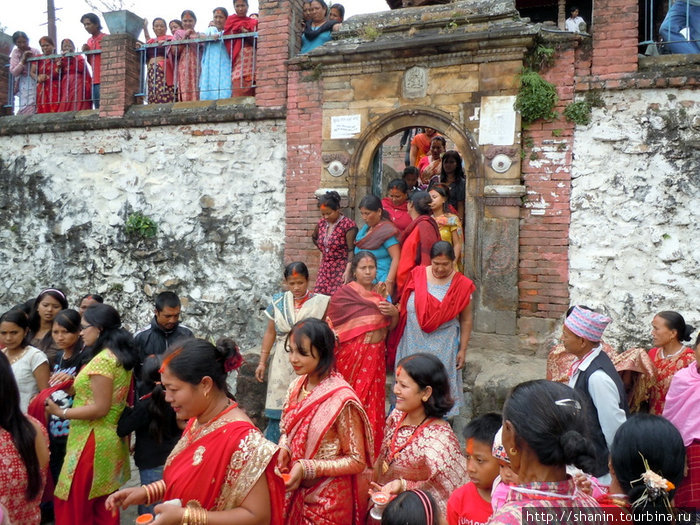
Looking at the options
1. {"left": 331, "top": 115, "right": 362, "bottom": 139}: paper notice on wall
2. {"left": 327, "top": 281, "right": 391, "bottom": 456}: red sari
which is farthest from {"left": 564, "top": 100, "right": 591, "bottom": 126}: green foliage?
{"left": 327, "top": 281, "right": 391, "bottom": 456}: red sari

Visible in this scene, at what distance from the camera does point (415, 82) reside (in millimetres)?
6328

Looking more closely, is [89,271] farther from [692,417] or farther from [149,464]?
[692,417]

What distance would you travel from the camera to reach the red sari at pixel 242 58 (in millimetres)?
7590

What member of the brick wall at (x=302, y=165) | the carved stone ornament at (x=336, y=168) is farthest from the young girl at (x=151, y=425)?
the carved stone ornament at (x=336, y=168)

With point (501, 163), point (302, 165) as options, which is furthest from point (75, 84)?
point (501, 163)

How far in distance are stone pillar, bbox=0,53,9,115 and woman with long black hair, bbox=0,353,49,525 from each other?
826 centimetres

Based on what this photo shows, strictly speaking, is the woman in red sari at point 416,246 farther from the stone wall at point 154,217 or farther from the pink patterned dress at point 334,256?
the stone wall at point 154,217

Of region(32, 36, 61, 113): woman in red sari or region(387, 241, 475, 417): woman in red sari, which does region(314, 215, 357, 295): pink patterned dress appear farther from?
region(32, 36, 61, 113): woman in red sari

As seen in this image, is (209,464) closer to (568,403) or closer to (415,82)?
(568,403)

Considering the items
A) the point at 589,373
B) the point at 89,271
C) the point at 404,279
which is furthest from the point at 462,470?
the point at 89,271

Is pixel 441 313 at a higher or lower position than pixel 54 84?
lower

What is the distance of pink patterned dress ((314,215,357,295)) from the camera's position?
5.69m

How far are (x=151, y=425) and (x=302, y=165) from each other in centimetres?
426

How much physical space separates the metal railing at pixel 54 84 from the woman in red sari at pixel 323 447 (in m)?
7.29
